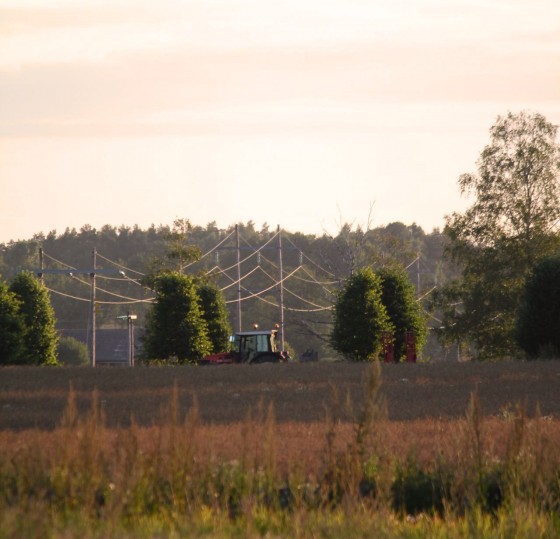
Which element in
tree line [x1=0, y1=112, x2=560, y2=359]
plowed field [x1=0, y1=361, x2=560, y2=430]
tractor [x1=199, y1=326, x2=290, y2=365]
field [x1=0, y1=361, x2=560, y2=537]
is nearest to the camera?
field [x1=0, y1=361, x2=560, y2=537]

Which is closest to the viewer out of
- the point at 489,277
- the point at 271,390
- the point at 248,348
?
the point at 271,390

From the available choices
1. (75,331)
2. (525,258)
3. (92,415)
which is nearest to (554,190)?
(525,258)

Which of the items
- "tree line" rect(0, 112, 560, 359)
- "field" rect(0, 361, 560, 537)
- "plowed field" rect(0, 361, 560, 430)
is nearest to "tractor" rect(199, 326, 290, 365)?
"tree line" rect(0, 112, 560, 359)

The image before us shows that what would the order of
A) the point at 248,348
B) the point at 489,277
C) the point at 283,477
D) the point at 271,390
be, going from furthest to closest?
1. the point at 489,277
2. the point at 248,348
3. the point at 271,390
4. the point at 283,477

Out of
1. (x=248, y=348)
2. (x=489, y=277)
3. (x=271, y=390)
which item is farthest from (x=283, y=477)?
(x=489, y=277)

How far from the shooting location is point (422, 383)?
3306 centimetres

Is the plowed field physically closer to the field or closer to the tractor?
the field

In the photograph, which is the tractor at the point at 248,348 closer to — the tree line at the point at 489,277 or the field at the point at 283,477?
the tree line at the point at 489,277

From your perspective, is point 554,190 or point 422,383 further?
point 554,190

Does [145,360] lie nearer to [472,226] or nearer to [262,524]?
[472,226]

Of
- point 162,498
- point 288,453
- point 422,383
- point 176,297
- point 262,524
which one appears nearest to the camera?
point 262,524

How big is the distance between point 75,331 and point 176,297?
83741 mm

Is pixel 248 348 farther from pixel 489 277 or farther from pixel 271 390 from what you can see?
pixel 271 390

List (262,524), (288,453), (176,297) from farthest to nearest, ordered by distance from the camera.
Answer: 1. (176,297)
2. (288,453)
3. (262,524)
